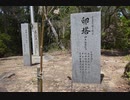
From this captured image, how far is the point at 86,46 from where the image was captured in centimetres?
625

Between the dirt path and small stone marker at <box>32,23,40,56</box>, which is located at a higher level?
small stone marker at <box>32,23,40,56</box>

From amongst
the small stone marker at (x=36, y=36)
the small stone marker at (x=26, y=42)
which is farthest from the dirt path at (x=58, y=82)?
the small stone marker at (x=36, y=36)

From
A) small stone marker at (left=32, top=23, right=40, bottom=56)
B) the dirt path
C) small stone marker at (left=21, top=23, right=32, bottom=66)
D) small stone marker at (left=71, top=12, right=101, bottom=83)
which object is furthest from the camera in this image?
small stone marker at (left=32, top=23, right=40, bottom=56)

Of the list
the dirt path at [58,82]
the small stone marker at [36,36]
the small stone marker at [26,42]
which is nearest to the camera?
the dirt path at [58,82]

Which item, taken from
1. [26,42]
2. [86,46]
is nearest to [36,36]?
[26,42]

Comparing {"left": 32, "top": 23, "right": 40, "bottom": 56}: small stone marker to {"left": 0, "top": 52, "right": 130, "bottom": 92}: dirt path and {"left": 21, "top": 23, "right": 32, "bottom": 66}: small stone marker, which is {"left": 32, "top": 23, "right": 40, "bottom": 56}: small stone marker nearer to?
{"left": 21, "top": 23, "right": 32, "bottom": 66}: small stone marker

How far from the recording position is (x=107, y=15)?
43.4 ft

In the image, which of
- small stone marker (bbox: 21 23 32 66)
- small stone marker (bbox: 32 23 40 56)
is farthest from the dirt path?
small stone marker (bbox: 32 23 40 56)

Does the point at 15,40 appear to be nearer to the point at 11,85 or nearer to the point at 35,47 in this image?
the point at 35,47

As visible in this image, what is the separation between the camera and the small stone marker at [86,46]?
613cm

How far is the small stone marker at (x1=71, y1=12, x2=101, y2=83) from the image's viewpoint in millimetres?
6133

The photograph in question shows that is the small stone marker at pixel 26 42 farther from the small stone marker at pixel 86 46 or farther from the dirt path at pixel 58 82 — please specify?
the small stone marker at pixel 86 46

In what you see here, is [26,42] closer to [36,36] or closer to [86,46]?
[36,36]

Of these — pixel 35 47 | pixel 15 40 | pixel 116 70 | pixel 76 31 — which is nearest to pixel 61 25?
pixel 15 40
